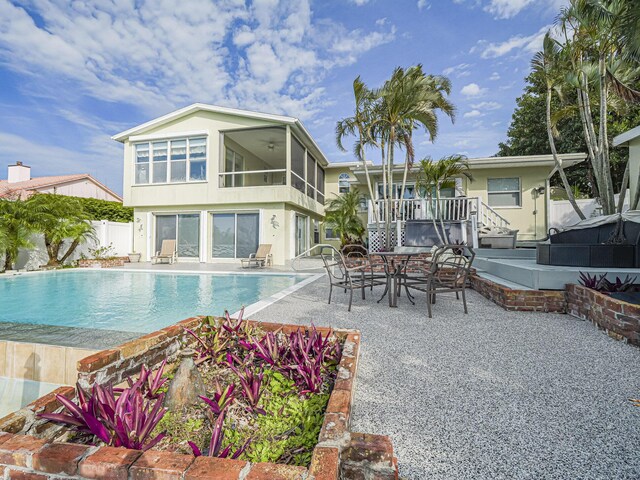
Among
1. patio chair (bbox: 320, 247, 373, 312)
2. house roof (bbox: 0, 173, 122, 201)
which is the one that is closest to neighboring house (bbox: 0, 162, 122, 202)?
house roof (bbox: 0, 173, 122, 201)

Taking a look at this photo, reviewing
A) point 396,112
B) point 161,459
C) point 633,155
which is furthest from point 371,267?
point 633,155

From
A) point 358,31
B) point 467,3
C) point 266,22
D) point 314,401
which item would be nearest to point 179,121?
point 266,22

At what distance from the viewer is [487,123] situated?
21.6m

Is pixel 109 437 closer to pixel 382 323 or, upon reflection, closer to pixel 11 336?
pixel 382 323

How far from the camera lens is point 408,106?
9.06 m

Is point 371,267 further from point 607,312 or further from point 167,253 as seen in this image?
point 167,253

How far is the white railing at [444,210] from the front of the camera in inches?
408

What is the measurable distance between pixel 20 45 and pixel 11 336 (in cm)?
1530

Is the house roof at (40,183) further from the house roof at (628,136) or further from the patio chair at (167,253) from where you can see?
the house roof at (628,136)

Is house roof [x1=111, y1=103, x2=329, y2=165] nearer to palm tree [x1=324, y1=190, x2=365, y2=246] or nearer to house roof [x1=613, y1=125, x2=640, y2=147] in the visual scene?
palm tree [x1=324, y1=190, x2=365, y2=246]

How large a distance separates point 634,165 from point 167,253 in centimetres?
1529

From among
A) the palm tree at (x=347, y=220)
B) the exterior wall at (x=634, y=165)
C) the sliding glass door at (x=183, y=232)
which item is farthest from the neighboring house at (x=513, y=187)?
the sliding glass door at (x=183, y=232)

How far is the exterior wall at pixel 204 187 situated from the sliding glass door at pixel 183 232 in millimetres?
676

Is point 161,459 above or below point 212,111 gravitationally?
below
